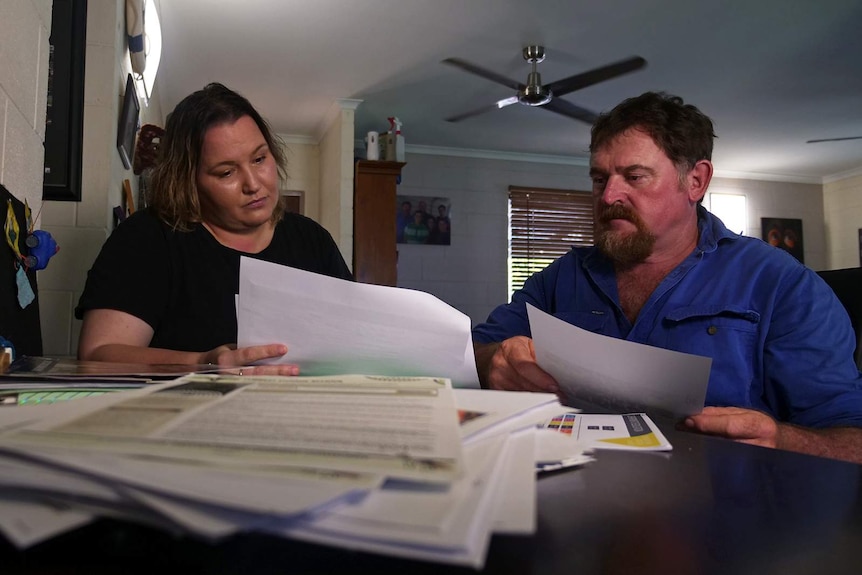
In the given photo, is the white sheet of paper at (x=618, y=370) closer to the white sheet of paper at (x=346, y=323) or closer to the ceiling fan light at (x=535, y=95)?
the white sheet of paper at (x=346, y=323)

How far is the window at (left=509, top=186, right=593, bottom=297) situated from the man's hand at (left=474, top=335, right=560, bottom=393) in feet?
15.7

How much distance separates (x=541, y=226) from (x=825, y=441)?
5.02 metres

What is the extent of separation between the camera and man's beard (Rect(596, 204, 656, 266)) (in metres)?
1.24

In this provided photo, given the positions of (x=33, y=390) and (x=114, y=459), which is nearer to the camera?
(x=114, y=459)

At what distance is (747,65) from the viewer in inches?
144

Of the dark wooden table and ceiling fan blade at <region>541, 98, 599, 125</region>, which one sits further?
ceiling fan blade at <region>541, 98, 599, 125</region>

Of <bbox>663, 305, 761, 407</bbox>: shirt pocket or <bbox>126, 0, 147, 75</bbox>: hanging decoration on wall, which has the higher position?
<bbox>126, 0, 147, 75</bbox>: hanging decoration on wall

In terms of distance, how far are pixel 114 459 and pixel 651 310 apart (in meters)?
1.07

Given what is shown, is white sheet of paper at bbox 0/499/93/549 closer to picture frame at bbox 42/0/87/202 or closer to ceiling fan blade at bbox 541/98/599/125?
picture frame at bbox 42/0/87/202

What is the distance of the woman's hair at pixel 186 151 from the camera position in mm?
1244

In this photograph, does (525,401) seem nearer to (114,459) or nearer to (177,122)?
(114,459)

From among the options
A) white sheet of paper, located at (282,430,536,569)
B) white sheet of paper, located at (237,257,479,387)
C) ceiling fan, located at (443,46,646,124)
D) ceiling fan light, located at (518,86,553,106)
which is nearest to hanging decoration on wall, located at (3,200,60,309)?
white sheet of paper, located at (237,257,479,387)

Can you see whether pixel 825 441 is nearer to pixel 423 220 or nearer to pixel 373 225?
pixel 373 225

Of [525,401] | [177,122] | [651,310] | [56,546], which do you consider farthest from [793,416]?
[177,122]
